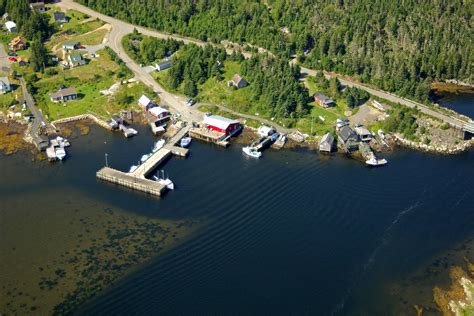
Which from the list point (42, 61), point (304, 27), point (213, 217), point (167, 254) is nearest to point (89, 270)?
point (167, 254)

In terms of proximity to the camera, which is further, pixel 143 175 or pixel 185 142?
pixel 185 142

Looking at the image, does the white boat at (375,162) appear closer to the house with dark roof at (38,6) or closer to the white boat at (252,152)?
the white boat at (252,152)

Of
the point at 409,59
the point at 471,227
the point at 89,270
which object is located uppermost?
the point at 409,59

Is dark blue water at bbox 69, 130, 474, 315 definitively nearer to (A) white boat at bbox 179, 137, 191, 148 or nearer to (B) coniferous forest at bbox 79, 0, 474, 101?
(A) white boat at bbox 179, 137, 191, 148

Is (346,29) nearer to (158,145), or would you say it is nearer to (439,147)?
(439,147)

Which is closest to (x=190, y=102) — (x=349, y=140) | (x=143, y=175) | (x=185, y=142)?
(x=185, y=142)

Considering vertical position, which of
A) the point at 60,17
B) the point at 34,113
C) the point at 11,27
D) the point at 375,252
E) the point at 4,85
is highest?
the point at 60,17

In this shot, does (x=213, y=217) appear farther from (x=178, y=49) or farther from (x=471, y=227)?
(x=178, y=49)
